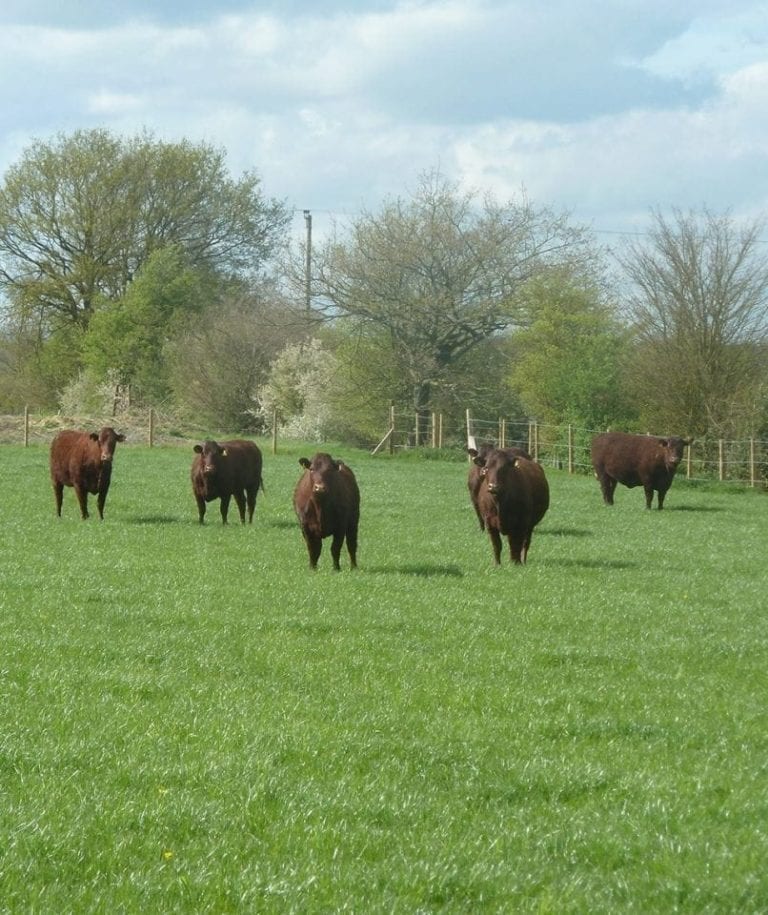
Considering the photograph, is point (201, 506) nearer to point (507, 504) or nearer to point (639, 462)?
point (507, 504)

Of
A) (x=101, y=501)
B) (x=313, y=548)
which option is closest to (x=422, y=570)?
(x=313, y=548)

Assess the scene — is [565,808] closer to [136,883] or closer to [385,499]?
[136,883]

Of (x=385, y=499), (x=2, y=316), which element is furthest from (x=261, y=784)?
(x=2, y=316)

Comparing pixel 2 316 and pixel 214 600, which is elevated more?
pixel 2 316

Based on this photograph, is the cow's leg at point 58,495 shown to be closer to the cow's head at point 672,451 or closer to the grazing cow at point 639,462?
the grazing cow at point 639,462

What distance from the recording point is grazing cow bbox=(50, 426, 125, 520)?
946 inches

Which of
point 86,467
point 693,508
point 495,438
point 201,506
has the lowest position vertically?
point 693,508

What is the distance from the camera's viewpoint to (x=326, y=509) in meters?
17.1

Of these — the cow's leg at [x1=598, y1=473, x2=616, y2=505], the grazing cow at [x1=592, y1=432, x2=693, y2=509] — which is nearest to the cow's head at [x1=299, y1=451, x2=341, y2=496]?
the grazing cow at [x1=592, y1=432, x2=693, y2=509]

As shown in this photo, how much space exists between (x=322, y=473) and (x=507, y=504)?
105 inches

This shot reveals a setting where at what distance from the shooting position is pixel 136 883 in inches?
211

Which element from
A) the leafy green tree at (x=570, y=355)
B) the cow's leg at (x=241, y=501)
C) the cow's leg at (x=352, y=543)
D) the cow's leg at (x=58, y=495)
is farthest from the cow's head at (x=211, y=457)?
the leafy green tree at (x=570, y=355)

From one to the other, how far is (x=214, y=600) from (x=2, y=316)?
5693 centimetres

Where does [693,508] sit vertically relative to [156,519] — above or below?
below
